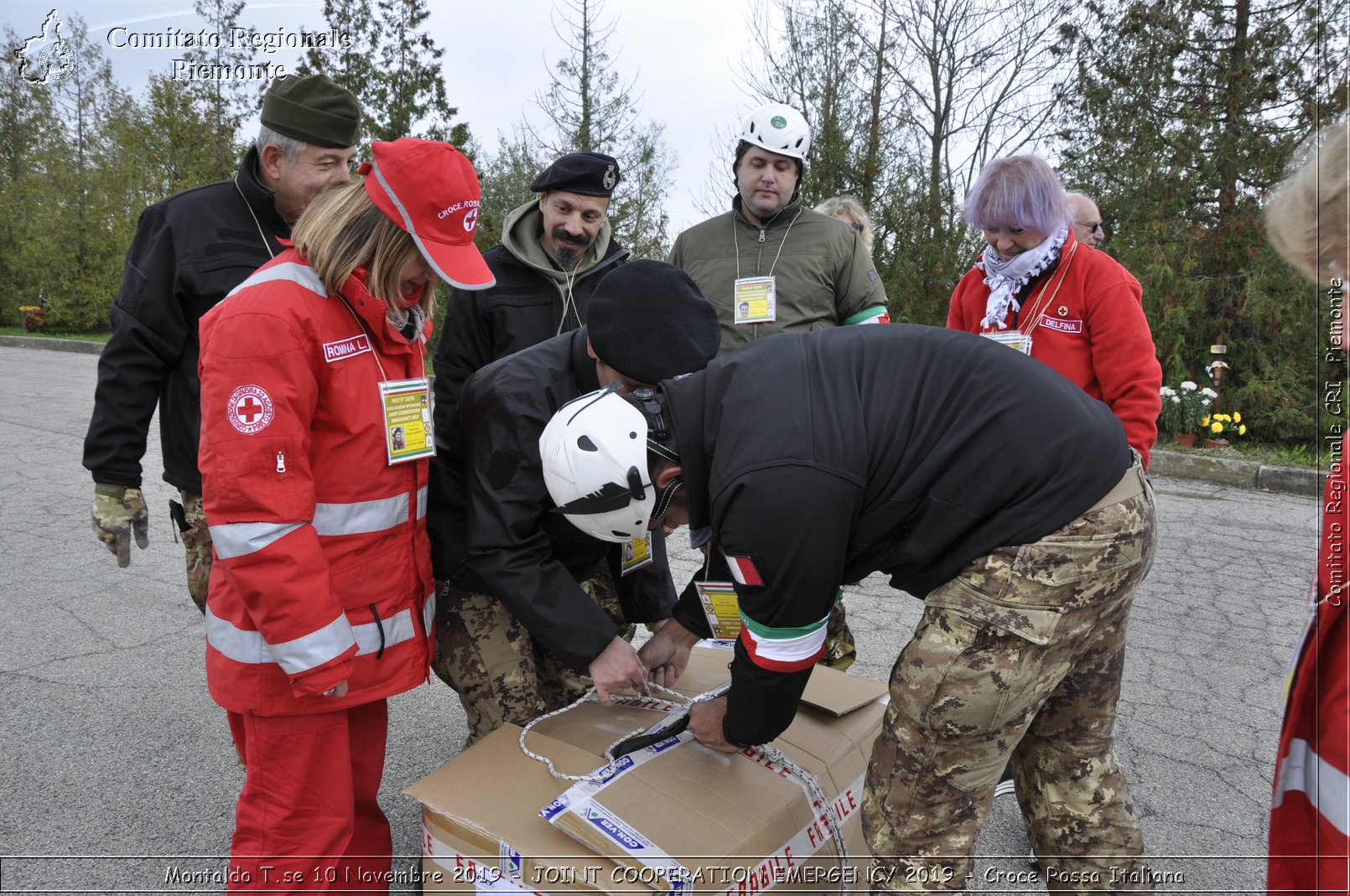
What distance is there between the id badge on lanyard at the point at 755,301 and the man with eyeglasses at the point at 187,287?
1.57 meters

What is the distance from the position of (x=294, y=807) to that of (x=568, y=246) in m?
2.06

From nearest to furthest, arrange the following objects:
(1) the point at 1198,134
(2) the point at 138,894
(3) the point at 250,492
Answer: (3) the point at 250,492
(2) the point at 138,894
(1) the point at 1198,134

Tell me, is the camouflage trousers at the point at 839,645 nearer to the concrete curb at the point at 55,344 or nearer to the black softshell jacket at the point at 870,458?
the black softshell jacket at the point at 870,458

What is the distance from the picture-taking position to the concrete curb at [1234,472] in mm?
6949

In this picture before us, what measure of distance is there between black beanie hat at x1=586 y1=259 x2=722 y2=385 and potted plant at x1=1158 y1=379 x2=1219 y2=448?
24.5ft

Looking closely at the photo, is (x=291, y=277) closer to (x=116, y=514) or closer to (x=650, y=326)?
(x=650, y=326)

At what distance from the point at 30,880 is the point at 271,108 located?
214cm

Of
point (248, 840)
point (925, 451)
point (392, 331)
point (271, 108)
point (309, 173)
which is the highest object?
point (271, 108)

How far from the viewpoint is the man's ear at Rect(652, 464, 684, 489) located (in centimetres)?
160

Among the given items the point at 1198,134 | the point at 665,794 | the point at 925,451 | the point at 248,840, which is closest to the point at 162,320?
the point at 248,840

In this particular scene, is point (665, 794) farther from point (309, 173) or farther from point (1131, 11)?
point (1131, 11)

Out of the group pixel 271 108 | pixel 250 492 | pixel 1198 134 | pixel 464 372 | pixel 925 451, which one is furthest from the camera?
pixel 1198 134

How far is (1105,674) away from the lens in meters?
1.80

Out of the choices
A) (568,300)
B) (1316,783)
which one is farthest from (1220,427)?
(1316,783)
